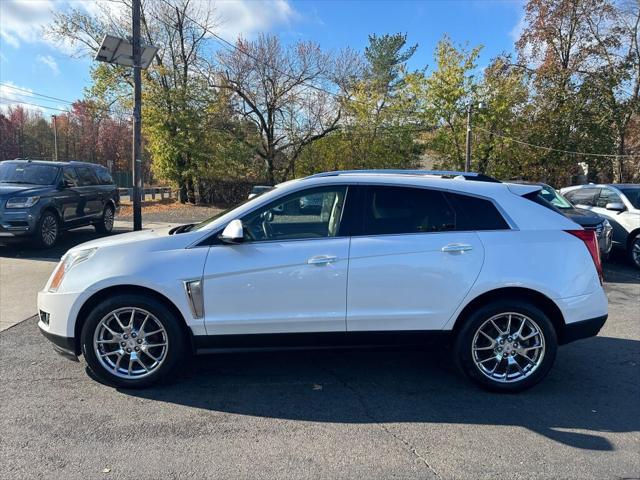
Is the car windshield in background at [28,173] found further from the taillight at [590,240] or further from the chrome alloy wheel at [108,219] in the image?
the taillight at [590,240]

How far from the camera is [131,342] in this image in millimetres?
3812

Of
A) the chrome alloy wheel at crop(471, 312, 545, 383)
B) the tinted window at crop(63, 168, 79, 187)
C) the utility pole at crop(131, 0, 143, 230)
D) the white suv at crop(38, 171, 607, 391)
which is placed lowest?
the chrome alloy wheel at crop(471, 312, 545, 383)

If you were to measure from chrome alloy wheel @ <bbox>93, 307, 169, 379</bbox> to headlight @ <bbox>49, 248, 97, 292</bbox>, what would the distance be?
51 centimetres

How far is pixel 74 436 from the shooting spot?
3.19 m

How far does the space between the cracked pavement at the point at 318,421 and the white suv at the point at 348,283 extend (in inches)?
12.7

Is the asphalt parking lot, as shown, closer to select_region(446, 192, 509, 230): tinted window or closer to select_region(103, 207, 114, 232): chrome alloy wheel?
select_region(446, 192, 509, 230): tinted window

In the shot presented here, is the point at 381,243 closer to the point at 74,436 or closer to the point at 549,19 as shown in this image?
the point at 74,436

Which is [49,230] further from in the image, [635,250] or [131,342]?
[635,250]

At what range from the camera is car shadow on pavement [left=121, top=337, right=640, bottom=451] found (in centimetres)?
347

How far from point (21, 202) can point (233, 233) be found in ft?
26.1

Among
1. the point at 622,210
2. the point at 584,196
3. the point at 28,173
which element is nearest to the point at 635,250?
the point at 622,210

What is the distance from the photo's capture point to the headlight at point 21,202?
945 cm

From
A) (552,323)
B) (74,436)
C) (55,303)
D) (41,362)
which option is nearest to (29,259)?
(41,362)

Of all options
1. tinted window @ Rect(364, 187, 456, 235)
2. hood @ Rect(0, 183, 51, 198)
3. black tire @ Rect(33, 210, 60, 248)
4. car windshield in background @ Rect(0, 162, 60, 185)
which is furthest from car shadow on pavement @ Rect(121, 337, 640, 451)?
car windshield in background @ Rect(0, 162, 60, 185)
